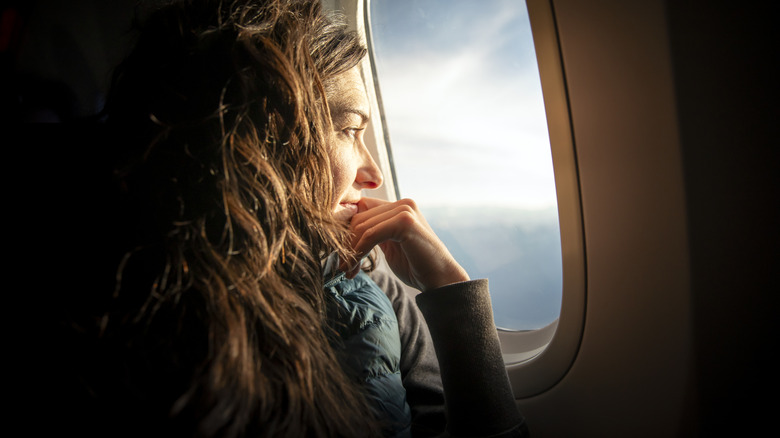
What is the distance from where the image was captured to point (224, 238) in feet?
1.61

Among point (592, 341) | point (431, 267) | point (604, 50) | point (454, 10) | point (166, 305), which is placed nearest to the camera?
point (166, 305)

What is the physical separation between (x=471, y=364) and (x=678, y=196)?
0.50 meters

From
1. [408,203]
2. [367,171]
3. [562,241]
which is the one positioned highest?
[367,171]

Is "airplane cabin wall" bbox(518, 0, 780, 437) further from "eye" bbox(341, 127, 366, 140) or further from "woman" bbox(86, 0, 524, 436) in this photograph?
"eye" bbox(341, 127, 366, 140)

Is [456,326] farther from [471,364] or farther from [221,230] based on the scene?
[221,230]

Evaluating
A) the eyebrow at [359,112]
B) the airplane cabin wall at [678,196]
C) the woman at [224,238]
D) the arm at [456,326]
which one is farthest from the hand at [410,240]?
the airplane cabin wall at [678,196]

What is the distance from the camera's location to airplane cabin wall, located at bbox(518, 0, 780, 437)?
1.71 feet

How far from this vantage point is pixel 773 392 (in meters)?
0.55

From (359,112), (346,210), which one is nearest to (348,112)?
(359,112)

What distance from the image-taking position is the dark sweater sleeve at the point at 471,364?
73 centimetres

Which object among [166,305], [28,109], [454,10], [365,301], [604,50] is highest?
[454,10]

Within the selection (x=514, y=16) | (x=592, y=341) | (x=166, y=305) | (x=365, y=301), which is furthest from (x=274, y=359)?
(x=514, y=16)

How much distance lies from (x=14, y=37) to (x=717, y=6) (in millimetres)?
1204

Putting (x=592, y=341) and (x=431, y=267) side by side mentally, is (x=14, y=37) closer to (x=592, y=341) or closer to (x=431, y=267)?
(x=431, y=267)
